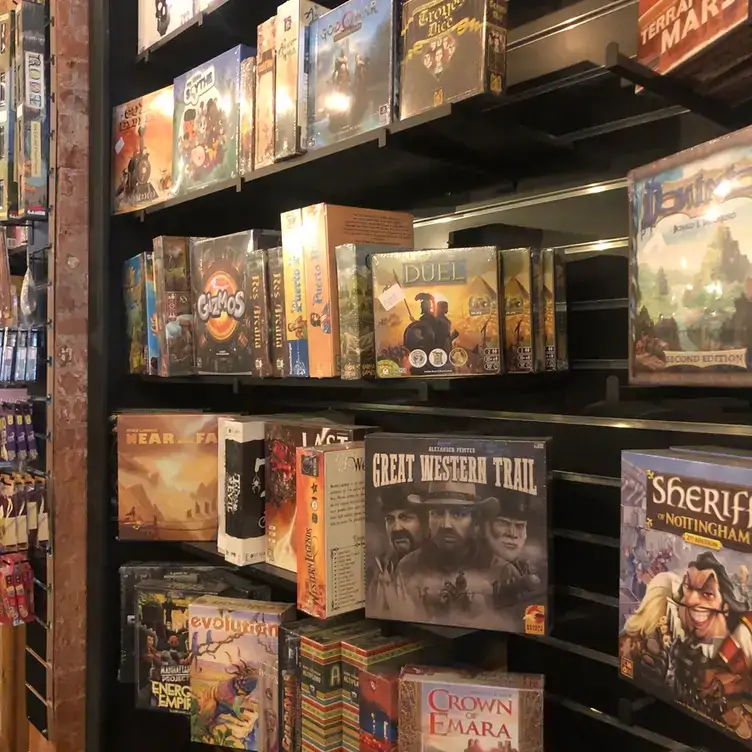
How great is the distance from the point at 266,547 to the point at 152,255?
81 centimetres

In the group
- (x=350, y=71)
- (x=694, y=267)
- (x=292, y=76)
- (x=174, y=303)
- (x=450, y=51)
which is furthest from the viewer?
(x=174, y=303)

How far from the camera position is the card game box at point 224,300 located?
1.70m

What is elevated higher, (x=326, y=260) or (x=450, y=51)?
(x=450, y=51)

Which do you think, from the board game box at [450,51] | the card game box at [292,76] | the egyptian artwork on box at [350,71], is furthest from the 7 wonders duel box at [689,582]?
the card game box at [292,76]

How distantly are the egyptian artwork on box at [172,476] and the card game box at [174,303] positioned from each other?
0.14 meters

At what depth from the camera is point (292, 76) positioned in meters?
1.51

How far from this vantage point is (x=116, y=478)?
78.7 inches

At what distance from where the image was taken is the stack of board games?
1900 millimetres

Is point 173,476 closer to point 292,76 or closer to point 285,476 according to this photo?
point 285,476

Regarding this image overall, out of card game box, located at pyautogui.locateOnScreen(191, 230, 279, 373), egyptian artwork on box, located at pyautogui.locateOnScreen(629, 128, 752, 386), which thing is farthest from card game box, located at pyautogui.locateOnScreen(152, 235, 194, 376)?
egyptian artwork on box, located at pyautogui.locateOnScreen(629, 128, 752, 386)

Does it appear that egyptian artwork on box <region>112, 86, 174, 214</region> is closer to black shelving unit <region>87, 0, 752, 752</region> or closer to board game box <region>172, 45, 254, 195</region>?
board game box <region>172, 45, 254, 195</region>

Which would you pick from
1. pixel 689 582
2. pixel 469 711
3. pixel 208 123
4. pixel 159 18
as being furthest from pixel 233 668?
Answer: pixel 159 18

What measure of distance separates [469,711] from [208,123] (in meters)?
1.39

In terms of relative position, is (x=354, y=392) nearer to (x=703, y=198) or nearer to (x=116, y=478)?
(x=116, y=478)
